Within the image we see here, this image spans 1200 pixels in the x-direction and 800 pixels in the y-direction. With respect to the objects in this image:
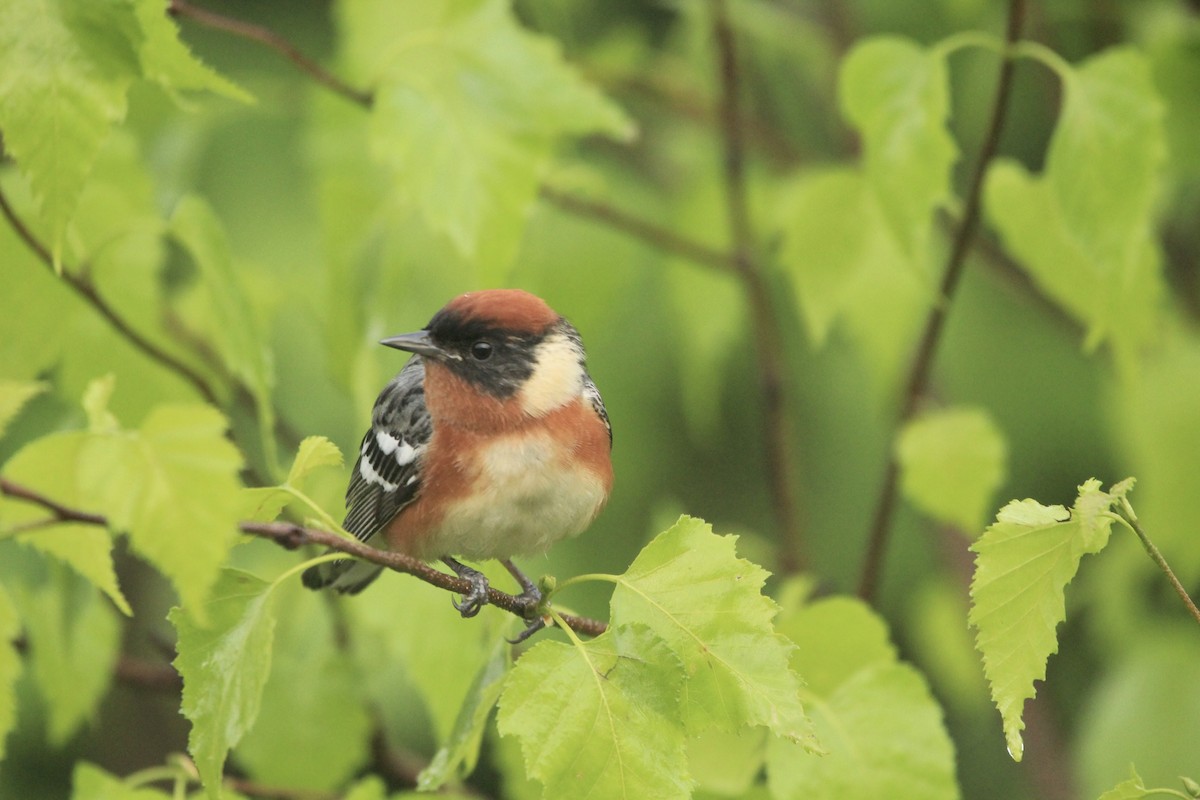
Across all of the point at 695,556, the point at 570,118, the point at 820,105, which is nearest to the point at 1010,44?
the point at 570,118

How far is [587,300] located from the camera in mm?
3436

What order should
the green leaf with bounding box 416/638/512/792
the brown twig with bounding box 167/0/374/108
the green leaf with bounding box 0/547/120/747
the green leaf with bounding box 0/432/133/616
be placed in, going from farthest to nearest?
the green leaf with bounding box 0/547/120/747 → the brown twig with bounding box 167/0/374/108 → the green leaf with bounding box 416/638/512/792 → the green leaf with bounding box 0/432/133/616

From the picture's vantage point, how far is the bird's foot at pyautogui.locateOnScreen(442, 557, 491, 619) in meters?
1.97

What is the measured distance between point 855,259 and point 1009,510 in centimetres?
150

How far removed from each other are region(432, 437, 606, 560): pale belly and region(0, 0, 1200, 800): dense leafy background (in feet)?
0.62

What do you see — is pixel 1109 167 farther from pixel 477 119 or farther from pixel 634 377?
pixel 634 377

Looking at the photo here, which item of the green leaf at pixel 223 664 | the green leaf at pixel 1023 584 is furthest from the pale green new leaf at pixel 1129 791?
the green leaf at pixel 223 664

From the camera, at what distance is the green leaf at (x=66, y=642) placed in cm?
259

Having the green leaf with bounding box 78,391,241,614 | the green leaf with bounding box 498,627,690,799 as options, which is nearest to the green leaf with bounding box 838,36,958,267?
the green leaf with bounding box 498,627,690,799

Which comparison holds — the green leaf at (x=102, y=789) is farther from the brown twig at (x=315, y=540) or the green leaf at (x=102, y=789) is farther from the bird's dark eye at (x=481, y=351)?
the bird's dark eye at (x=481, y=351)

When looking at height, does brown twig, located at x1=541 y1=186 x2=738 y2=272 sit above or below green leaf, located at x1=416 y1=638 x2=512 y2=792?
below

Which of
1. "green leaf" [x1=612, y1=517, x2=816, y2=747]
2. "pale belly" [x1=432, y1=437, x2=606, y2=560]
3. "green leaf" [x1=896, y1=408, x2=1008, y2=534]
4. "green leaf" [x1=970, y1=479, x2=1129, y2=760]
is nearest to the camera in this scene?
"green leaf" [x1=970, y1=479, x2=1129, y2=760]

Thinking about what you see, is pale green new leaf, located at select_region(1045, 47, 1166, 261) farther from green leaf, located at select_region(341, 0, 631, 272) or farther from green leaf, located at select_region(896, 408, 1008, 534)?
green leaf, located at select_region(341, 0, 631, 272)

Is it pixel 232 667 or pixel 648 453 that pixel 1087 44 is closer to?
pixel 648 453
